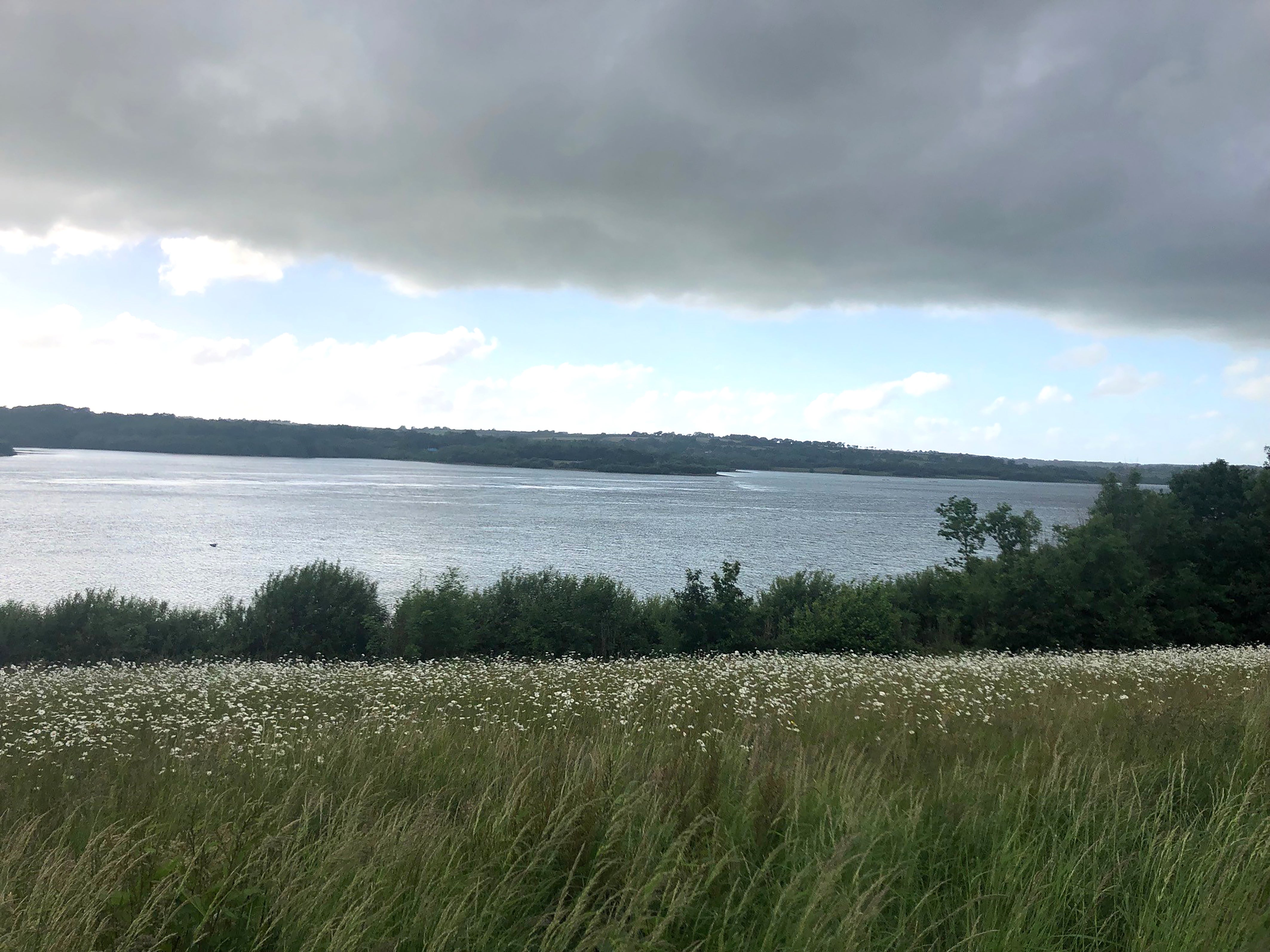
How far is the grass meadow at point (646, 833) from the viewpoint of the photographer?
3107 millimetres

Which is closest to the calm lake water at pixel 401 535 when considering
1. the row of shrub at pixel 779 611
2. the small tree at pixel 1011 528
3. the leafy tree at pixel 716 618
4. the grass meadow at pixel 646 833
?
the small tree at pixel 1011 528

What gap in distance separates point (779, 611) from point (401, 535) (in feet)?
187

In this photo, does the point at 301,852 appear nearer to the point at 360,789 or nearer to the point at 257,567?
the point at 360,789

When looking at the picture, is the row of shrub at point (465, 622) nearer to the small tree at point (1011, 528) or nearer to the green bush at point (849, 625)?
the green bush at point (849, 625)

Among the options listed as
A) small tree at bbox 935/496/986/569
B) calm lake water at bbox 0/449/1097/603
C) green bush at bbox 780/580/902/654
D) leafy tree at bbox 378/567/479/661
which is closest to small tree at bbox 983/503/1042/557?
small tree at bbox 935/496/986/569

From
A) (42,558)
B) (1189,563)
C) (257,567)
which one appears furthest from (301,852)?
(42,558)

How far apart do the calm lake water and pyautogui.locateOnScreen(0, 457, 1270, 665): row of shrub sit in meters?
16.5

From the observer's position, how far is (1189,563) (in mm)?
37344

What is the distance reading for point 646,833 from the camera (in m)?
3.77

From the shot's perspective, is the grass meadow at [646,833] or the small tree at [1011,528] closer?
the grass meadow at [646,833]

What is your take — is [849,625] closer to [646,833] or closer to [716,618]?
[716,618]

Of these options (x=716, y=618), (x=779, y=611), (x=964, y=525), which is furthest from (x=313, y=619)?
(x=964, y=525)

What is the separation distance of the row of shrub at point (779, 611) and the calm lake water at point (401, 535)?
16.5 meters

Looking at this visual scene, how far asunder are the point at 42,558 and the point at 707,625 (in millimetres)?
57436
